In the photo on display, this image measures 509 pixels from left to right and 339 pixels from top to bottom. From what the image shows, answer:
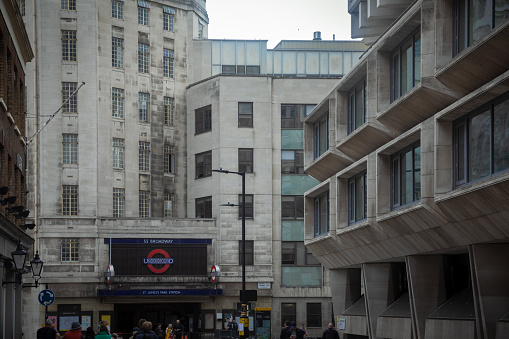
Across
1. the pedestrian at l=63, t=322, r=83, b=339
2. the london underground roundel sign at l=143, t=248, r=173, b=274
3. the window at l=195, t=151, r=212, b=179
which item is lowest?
the london underground roundel sign at l=143, t=248, r=173, b=274

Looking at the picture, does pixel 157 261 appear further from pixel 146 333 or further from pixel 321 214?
pixel 146 333

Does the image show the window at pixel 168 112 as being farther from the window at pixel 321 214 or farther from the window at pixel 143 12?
the window at pixel 321 214

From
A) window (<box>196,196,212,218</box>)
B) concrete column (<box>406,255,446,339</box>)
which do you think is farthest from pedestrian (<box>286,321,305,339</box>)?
window (<box>196,196,212,218</box>)

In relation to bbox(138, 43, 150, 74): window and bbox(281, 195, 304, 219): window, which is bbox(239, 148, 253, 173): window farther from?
bbox(138, 43, 150, 74): window

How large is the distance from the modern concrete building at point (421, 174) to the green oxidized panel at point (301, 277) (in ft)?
53.8

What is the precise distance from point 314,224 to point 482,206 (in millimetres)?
22795

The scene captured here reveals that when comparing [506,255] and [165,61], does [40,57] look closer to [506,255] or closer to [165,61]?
[165,61]

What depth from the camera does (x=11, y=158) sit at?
2977 centimetres

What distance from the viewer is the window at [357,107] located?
35.4 meters

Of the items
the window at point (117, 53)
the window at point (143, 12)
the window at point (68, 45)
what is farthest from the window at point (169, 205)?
the window at point (143, 12)

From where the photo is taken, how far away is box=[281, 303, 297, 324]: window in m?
59.4

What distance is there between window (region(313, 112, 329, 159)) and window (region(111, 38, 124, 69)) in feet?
66.9

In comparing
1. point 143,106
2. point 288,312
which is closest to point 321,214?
point 288,312

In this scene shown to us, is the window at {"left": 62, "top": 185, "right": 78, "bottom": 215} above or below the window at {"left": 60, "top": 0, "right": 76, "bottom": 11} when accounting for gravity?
below
